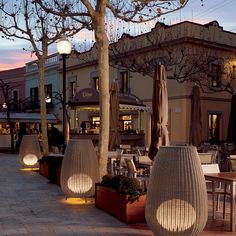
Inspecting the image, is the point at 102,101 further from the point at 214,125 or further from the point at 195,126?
the point at 214,125

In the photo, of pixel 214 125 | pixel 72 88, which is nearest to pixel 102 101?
pixel 214 125

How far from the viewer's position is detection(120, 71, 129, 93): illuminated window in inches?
1038

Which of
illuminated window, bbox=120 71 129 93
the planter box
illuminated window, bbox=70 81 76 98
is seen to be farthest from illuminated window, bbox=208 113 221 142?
the planter box

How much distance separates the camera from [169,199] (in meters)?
5.28

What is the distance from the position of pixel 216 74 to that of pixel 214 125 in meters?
2.82

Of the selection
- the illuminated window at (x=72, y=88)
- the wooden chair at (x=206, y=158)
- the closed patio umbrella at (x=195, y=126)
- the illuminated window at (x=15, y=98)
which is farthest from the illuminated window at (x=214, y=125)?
the illuminated window at (x=15, y=98)

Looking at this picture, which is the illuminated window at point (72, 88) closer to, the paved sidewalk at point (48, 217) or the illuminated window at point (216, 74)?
the illuminated window at point (216, 74)

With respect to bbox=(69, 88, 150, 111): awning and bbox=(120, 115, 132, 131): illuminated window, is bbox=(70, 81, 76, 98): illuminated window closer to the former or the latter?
bbox=(120, 115, 132, 131): illuminated window

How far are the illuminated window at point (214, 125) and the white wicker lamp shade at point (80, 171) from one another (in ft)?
53.5

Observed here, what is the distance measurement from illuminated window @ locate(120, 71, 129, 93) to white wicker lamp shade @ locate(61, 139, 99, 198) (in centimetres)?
1801

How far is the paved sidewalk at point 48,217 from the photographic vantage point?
6188mm

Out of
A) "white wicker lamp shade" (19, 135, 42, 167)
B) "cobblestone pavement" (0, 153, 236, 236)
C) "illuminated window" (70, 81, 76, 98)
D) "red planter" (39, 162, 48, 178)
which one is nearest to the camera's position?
"cobblestone pavement" (0, 153, 236, 236)

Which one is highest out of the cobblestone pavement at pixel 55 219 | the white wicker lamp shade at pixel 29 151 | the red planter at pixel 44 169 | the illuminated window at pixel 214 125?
the illuminated window at pixel 214 125

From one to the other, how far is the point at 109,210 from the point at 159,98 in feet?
10.2
